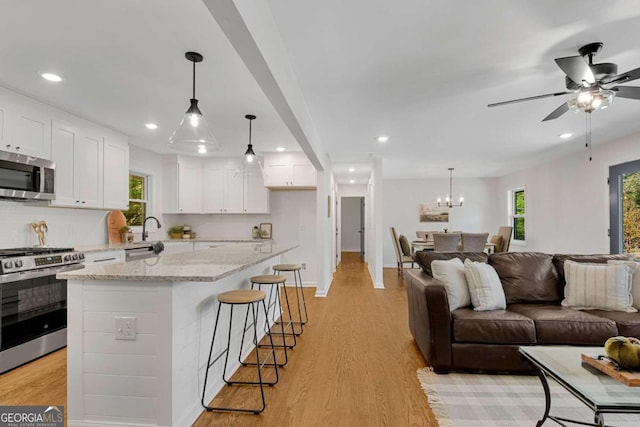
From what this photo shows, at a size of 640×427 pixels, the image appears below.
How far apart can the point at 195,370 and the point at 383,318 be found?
100 inches

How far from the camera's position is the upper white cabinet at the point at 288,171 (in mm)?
5480

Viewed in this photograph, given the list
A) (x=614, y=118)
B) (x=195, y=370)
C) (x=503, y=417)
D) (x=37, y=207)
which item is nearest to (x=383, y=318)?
(x=503, y=417)

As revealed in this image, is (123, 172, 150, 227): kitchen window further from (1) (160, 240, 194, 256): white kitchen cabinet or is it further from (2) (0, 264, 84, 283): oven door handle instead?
(2) (0, 264, 84, 283): oven door handle

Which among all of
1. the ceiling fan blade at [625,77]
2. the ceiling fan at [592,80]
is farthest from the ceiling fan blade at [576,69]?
the ceiling fan blade at [625,77]

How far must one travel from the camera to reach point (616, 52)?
233cm

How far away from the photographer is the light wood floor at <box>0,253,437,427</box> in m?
1.97

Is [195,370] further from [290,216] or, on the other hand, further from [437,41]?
[290,216]

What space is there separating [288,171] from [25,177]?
336cm

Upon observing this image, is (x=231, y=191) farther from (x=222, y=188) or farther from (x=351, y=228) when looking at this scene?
(x=351, y=228)

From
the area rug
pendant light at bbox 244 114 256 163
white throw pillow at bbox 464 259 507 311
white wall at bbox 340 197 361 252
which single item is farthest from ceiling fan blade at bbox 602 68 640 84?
white wall at bbox 340 197 361 252

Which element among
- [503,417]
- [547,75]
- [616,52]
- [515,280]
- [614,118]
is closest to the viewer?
[503,417]

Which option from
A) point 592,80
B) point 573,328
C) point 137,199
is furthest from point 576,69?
point 137,199

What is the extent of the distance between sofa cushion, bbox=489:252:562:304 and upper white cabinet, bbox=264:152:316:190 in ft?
10.6

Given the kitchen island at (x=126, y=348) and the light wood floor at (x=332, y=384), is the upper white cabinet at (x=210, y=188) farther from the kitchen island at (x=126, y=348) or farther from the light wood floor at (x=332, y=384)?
the kitchen island at (x=126, y=348)
